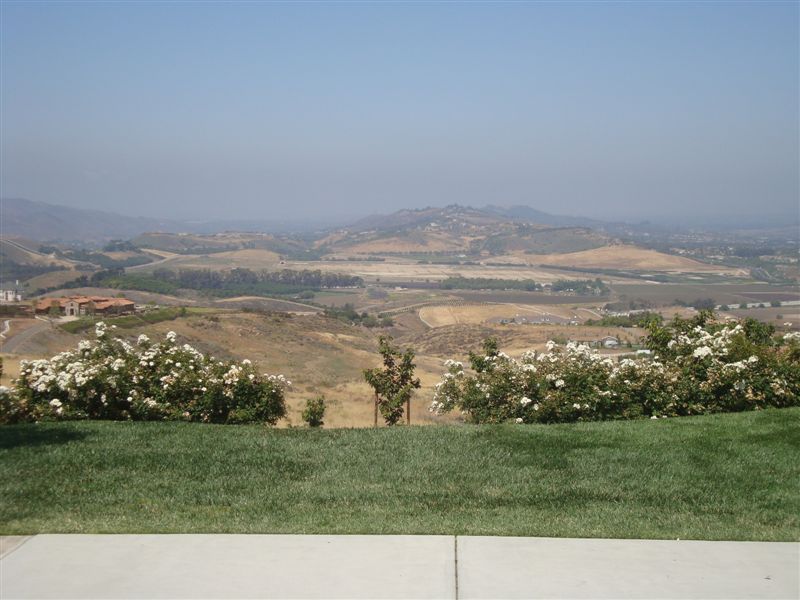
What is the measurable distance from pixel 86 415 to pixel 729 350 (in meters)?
7.77

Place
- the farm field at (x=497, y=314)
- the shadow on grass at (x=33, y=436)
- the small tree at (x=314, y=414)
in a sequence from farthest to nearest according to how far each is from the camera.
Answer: the farm field at (x=497, y=314) → the small tree at (x=314, y=414) → the shadow on grass at (x=33, y=436)

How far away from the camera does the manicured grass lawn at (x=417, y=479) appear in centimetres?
490

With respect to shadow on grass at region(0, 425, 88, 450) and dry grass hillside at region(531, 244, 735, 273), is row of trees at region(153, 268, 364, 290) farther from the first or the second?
shadow on grass at region(0, 425, 88, 450)

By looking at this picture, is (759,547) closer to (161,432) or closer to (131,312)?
(161,432)

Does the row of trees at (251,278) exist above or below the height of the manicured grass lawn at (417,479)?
below

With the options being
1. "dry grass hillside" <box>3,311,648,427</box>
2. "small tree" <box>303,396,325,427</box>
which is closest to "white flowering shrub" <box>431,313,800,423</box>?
"small tree" <box>303,396,325,427</box>

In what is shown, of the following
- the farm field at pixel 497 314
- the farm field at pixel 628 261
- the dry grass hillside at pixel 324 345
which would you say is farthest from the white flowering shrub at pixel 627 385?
the farm field at pixel 628 261

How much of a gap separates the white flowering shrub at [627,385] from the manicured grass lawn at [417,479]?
2.38ft

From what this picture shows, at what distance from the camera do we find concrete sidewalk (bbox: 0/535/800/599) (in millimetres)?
3824

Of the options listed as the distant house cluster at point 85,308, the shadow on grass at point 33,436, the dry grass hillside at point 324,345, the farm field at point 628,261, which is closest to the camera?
the shadow on grass at point 33,436

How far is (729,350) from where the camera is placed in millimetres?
9141

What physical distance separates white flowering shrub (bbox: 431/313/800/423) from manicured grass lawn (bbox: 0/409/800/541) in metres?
0.73

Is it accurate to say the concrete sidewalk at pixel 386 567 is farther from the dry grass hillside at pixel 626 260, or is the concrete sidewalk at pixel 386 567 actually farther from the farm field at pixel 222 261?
the farm field at pixel 222 261

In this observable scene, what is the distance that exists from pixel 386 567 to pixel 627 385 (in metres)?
5.44
